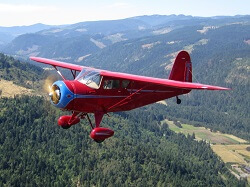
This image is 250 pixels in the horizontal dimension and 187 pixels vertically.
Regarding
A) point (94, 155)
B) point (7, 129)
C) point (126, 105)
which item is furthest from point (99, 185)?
point (126, 105)

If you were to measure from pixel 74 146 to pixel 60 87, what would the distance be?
541ft

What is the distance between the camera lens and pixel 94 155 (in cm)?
18088

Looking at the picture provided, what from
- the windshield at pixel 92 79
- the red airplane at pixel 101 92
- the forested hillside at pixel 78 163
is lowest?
the forested hillside at pixel 78 163

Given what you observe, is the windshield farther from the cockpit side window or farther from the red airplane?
the cockpit side window

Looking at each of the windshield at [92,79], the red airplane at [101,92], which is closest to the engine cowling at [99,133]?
the red airplane at [101,92]

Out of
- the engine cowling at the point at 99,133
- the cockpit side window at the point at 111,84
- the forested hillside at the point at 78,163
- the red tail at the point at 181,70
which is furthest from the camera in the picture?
the forested hillside at the point at 78,163

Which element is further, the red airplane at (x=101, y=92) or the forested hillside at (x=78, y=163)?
the forested hillside at (x=78, y=163)

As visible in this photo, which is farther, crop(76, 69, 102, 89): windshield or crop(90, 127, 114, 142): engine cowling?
crop(76, 69, 102, 89): windshield

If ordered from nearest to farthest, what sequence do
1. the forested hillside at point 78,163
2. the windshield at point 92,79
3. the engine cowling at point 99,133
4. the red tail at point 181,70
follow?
the engine cowling at point 99,133
the windshield at point 92,79
the red tail at point 181,70
the forested hillside at point 78,163

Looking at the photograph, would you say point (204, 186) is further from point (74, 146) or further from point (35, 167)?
point (35, 167)

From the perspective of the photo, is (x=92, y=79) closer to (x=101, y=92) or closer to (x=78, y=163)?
(x=101, y=92)

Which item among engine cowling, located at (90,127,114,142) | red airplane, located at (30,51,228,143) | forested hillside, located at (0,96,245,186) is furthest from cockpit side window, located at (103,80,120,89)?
forested hillside, located at (0,96,245,186)

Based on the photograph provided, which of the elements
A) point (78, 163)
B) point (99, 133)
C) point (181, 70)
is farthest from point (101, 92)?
point (78, 163)

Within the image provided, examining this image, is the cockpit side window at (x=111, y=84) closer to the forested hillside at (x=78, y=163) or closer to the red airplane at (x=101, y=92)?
the red airplane at (x=101, y=92)
